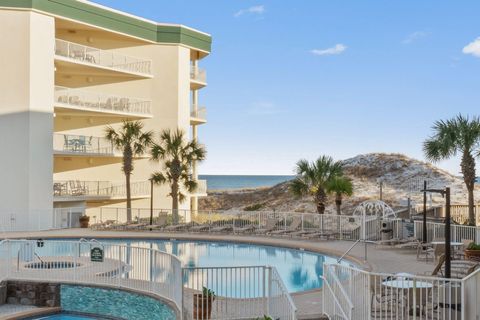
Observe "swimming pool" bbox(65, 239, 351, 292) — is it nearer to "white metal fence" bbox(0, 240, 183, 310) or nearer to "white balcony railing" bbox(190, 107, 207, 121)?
"white metal fence" bbox(0, 240, 183, 310)

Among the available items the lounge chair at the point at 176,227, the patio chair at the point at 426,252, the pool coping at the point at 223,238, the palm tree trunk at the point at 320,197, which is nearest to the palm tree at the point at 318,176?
the palm tree trunk at the point at 320,197

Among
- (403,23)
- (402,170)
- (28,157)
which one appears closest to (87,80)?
(28,157)

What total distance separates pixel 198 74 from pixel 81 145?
10788 mm

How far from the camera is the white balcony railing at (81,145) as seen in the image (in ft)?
114

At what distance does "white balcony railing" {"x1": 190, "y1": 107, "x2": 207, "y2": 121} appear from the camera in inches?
1673

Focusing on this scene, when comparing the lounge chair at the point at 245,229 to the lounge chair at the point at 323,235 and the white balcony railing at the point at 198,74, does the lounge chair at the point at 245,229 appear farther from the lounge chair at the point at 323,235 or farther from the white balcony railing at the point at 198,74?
the white balcony railing at the point at 198,74

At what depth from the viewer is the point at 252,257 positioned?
2280 centimetres

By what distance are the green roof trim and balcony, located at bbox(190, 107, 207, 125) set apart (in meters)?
4.31

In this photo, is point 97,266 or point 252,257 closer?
point 97,266

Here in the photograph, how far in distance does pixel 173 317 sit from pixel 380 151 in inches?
2711

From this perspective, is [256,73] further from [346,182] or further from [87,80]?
[346,182]

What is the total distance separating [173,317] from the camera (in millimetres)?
11430

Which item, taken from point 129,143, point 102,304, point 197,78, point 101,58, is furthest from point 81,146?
point 102,304

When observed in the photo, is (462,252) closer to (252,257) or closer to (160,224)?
(252,257)
